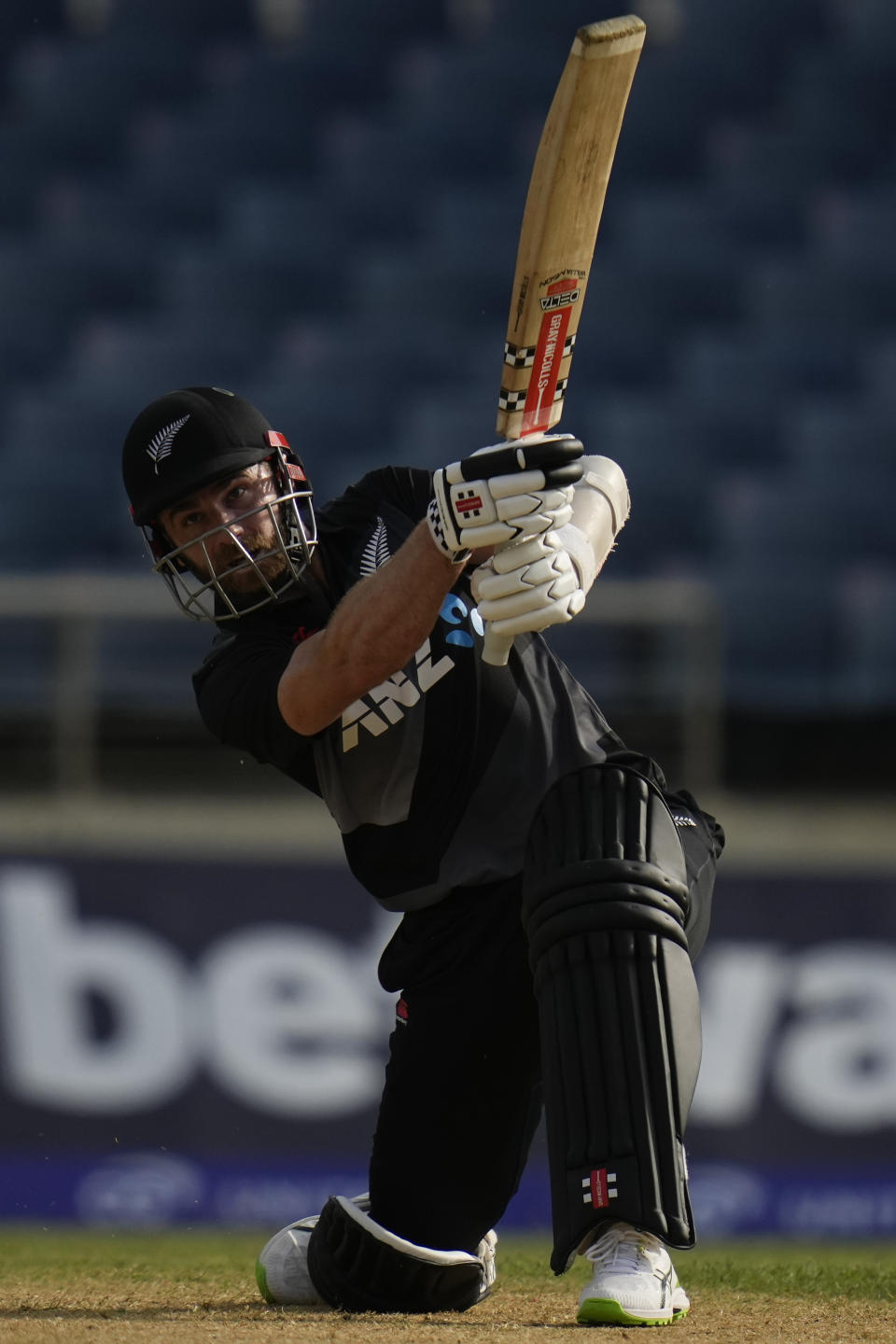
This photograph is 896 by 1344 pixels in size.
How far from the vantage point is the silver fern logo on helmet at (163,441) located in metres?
3.08

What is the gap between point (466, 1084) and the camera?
3.17 metres

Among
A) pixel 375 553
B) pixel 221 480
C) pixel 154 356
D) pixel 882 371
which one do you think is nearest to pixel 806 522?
pixel 882 371

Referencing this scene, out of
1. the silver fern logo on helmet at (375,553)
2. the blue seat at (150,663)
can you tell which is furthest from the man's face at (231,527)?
the blue seat at (150,663)

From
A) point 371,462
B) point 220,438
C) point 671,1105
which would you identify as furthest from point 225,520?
point 371,462

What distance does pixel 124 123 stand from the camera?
32.8 feet

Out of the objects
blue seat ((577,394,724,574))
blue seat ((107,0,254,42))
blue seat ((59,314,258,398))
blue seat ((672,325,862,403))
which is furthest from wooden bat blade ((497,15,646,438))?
blue seat ((107,0,254,42))

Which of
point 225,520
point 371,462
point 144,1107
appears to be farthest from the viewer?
point 371,462

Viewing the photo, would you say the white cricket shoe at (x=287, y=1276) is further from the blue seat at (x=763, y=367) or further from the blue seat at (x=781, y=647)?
the blue seat at (x=763, y=367)

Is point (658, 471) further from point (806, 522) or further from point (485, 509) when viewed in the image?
point (485, 509)

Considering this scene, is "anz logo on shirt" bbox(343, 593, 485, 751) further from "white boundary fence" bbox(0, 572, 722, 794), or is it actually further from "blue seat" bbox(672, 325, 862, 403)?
"blue seat" bbox(672, 325, 862, 403)

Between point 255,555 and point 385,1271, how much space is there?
125cm

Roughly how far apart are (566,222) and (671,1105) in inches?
53.3

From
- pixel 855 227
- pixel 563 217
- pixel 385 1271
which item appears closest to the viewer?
pixel 563 217

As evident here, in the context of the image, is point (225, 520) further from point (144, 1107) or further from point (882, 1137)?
point (882, 1137)
